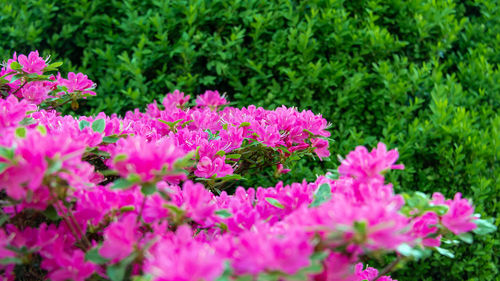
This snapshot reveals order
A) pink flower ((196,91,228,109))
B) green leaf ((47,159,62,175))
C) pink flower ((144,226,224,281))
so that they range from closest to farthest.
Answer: pink flower ((144,226,224,281))
green leaf ((47,159,62,175))
pink flower ((196,91,228,109))

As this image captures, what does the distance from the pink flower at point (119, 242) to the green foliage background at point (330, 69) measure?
1882mm

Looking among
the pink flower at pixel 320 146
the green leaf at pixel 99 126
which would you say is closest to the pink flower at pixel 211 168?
the green leaf at pixel 99 126

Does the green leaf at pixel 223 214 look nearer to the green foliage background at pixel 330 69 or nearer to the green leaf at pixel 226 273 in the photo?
the green leaf at pixel 226 273

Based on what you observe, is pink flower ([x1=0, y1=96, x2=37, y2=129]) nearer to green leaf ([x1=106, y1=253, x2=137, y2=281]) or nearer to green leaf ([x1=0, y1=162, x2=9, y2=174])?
green leaf ([x1=0, y1=162, x2=9, y2=174])

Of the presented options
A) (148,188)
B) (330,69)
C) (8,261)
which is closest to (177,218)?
(148,188)

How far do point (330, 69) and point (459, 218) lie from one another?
76.8 inches

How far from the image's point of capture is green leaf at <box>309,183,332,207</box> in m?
1.14

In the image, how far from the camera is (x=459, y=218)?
1.08m

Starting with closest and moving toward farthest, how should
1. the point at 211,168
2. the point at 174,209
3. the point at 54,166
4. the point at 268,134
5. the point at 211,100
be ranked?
1. the point at 54,166
2. the point at 174,209
3. the point at 211,168
4. the point at 268,134
5. the point at 211,100

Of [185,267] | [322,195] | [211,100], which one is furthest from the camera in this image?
[211,100]

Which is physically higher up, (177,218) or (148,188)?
(148,188)

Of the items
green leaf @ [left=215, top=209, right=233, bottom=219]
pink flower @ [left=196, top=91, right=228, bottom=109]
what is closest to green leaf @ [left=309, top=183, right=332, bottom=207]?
green leaf @ [left=215, top=209, right=233, bottom=219]

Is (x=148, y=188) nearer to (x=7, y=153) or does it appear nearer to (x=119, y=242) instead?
(x=119, y=242)

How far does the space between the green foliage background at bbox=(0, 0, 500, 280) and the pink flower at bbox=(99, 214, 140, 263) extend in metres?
1.88
